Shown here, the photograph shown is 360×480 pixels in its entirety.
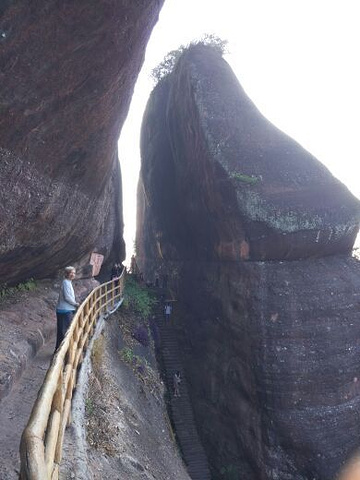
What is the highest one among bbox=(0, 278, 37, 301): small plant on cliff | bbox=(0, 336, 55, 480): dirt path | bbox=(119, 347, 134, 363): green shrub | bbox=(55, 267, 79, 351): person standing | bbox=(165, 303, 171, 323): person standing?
bbox=(55, 267, 79, 351): person standing

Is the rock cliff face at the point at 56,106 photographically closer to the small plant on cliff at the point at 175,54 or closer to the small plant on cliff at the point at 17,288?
the small plant on cliff at the point at 17,288

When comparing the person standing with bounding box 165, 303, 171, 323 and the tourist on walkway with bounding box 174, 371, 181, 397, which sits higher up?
the person standing with bounding box 165, 303, 171, 323

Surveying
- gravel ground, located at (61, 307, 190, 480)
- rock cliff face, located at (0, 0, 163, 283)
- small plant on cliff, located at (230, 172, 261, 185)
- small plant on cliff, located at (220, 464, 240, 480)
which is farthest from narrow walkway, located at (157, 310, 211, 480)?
small plant on cliff, located at (230, 172, 261, 185)

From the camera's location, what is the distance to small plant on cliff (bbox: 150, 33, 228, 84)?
80.6 ft

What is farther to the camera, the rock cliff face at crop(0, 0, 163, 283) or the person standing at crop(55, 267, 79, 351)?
the person standing at crop(55, 267, 79, 351)

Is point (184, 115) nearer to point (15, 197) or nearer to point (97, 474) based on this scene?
point (15, 197)

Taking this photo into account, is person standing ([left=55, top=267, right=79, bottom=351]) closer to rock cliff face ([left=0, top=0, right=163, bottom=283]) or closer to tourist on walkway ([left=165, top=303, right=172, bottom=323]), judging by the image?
rock cliff face ([left=0, top=0, right=163, bottom=283])

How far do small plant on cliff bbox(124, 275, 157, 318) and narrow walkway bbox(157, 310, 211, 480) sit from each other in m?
2.26

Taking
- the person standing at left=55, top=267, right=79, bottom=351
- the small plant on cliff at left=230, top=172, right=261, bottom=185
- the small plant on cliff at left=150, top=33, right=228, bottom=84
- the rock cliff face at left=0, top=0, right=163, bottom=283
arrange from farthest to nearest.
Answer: the small plant on cliff at left=150, top=33, right=228, bottom=84, the small plant on cliff at left=230, top=172, right=261, bottom=185, the person standing at left=55, top=267, right=79, bottom=351, the rock cliff face at left=0, top=0, right=163, bottom=283

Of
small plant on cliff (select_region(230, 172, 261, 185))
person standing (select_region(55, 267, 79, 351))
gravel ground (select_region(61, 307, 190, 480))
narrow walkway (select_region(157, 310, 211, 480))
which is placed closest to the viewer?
gravel ground (select_region(61, 307, 190, 480))

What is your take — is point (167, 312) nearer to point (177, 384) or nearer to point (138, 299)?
point (138, 299)

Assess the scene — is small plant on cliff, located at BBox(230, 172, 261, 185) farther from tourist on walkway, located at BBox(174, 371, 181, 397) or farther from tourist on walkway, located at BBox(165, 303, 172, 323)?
tourist on walkway, located at BBox(174, 371, 181, 397)

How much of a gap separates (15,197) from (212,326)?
505 inches

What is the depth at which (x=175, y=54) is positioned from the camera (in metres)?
26.4
